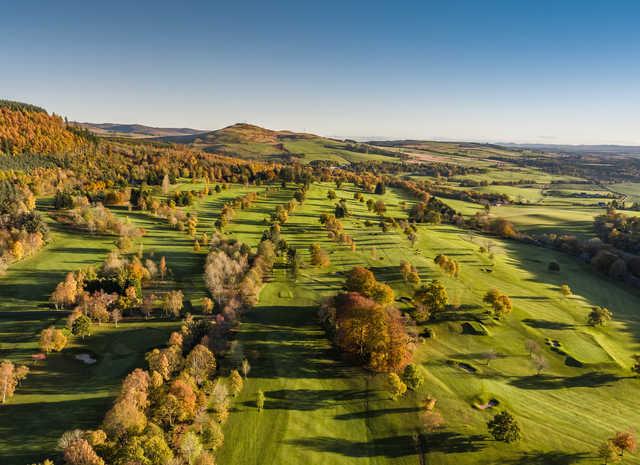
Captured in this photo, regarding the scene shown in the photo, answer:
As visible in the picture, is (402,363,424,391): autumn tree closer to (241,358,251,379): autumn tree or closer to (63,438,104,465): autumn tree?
(241,358,251,379): autumn tree

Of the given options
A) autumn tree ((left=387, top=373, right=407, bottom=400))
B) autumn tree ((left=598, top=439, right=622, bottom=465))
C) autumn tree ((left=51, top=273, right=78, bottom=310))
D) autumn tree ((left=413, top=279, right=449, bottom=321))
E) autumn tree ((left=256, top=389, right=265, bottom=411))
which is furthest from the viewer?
autumn tree ((left=413, top=279, right=449, bottom=321))

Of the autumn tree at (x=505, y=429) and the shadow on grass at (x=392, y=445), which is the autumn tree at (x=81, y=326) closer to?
the shadow on grass at (x=392, y=445)

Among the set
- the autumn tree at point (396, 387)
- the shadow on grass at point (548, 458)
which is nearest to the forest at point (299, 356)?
the shadow on grass at point (548, 458)

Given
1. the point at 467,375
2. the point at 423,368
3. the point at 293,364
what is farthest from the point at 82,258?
the point at 467,375

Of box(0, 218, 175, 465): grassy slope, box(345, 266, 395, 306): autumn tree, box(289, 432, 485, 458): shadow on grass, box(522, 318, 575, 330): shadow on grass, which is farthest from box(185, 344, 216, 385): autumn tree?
box(522, 318, 575, 330): shadow on grass

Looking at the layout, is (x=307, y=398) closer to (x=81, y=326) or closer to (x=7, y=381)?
(x=7, y=381)

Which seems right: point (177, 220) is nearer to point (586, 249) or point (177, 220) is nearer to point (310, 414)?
point (310, 414)
